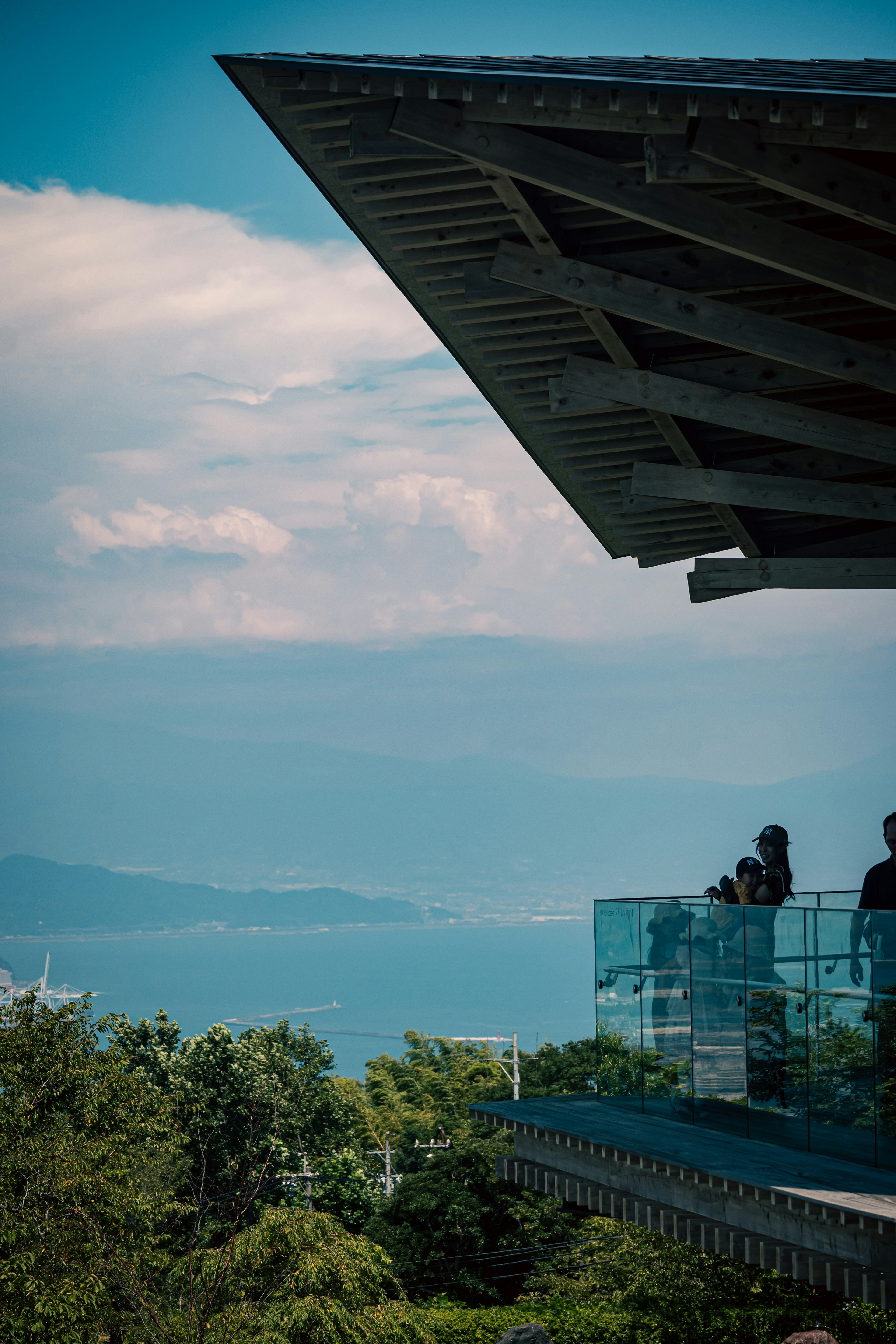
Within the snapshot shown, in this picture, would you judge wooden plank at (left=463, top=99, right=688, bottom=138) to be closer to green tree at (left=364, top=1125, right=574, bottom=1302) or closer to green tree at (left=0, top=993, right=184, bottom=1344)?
green tree at (left=0, top=993, right=184, bottom=1344)

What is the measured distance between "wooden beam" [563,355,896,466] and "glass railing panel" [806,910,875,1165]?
120 inches

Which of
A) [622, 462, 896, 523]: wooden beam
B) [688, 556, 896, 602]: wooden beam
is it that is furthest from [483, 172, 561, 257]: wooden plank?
[688, 556, 896, 602]: wooden beam

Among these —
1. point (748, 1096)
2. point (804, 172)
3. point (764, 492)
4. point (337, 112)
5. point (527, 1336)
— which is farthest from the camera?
point (527, 1336)

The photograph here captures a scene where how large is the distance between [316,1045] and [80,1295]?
22440 mm

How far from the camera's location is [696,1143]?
8461 mm

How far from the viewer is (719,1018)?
862cm

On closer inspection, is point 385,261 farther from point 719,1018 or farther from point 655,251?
point 719,1018

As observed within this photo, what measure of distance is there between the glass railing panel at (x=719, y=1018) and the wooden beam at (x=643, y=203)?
14.6 feet

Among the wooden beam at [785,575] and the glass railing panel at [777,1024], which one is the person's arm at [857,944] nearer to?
the glass railing panel at [777,1024]

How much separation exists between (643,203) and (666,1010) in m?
6.05

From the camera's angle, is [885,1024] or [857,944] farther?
[857,944]

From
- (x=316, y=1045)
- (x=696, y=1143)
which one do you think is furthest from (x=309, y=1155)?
(x=696, y=1143)

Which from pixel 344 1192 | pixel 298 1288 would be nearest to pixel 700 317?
pixel 298 1288

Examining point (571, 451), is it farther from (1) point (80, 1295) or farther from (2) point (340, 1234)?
Answer: (2) point (340, 1234)
